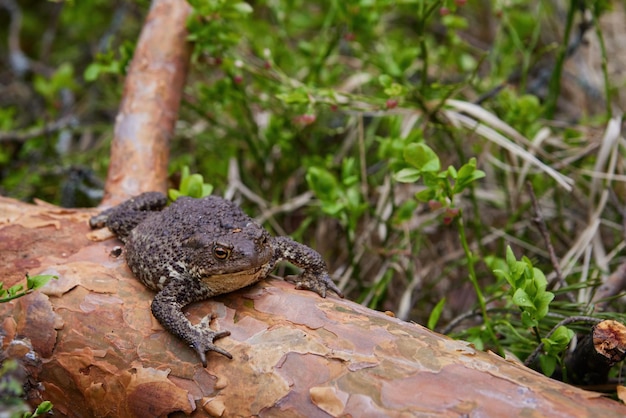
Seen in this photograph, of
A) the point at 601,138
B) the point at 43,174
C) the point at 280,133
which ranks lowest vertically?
the point at 43,174

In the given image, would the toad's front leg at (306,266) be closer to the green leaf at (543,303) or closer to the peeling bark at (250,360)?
the peeling bark at (250,360)

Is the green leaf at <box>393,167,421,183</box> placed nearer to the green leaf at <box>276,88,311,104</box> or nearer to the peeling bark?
the peeling bark

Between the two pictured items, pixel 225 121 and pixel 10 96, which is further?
pixel 10 96

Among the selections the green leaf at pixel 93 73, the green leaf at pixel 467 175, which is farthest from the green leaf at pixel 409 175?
the green leaf at pixel 93 73

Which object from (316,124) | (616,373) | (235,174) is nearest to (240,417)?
(616,373)

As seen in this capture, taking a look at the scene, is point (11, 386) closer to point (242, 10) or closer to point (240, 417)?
point (240, 417)

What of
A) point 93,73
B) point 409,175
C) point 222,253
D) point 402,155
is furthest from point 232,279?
point 93,73

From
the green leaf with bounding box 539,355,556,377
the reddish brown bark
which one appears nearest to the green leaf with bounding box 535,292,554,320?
the green leaf with bounding box 539,355,556,377
